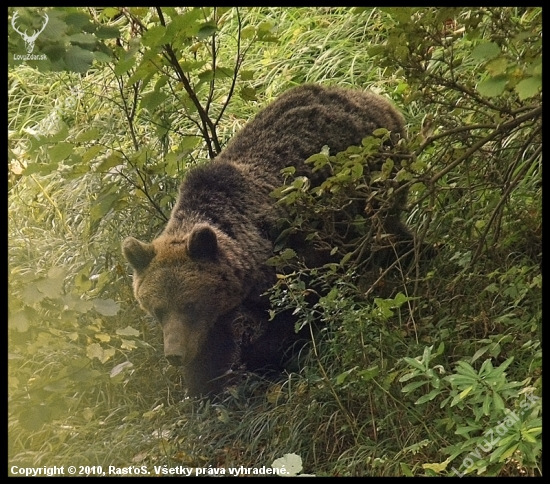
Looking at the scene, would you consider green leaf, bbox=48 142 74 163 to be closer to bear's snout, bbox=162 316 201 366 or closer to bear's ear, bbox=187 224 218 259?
bear's ear, bbox=187 224 218 259

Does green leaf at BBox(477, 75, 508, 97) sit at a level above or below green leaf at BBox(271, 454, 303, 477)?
above

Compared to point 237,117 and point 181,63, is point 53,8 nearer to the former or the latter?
point 181,63

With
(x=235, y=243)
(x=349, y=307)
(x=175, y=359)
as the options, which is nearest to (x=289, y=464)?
(x=349, y=307)

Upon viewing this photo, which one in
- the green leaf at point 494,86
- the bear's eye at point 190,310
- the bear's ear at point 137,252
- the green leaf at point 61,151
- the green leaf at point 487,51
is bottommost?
the bear's eye at point 190,310

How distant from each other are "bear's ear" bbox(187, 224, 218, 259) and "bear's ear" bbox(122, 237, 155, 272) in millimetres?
284

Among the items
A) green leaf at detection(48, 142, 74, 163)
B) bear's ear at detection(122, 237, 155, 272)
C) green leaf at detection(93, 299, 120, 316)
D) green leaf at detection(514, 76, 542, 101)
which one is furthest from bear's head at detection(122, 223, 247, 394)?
green leaf at detection(514, 76, 542, 101)

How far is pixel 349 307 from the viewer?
504cm

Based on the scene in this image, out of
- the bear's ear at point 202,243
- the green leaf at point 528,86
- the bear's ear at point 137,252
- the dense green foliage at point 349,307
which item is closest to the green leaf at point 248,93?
the dense green foliage at point 349,307

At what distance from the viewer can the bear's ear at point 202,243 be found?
5.55 m

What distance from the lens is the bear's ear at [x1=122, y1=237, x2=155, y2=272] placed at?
18.4ft

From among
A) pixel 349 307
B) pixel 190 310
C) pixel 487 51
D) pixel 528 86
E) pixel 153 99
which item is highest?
pixel 153 99

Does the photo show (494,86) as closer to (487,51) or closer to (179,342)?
(487,51)

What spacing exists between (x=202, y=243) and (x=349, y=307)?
Result: 113 cm

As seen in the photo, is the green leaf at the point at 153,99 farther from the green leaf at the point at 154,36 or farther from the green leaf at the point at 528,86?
the green leaf at the point at 528,86
